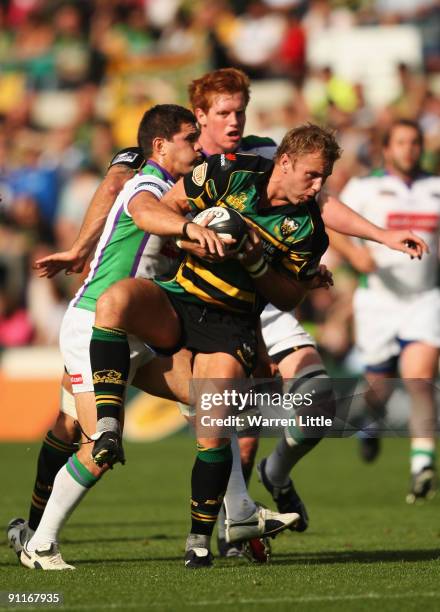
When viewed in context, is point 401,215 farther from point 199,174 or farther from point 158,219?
point 158,219

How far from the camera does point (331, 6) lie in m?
20.2

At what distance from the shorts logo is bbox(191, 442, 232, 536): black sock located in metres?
0.56

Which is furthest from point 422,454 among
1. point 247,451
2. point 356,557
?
point 356,557

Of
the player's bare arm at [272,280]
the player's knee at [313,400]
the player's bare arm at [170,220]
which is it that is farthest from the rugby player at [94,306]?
A: the player's knee at [313,400]

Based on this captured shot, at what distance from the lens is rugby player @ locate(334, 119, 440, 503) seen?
10.6 m

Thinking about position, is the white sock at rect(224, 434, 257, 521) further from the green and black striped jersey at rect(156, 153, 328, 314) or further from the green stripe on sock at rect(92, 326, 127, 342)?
the green stripe on sock at rect(92, 326, 127, 342)

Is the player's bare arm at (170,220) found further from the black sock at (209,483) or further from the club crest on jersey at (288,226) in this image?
the black sock at (209,483)

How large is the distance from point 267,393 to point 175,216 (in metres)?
1.38

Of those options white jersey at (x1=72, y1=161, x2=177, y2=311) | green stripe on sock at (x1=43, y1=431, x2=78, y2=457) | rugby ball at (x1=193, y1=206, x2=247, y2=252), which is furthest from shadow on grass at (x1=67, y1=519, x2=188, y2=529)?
rugby ball at (x1=193, y1=206, x2=247, y2=252)

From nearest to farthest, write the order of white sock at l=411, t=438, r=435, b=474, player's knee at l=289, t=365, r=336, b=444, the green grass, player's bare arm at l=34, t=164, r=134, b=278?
the green grass, player's bare arm at l=34, t=164, r=134, b=278, player's knee at l=289, t=365, r=336, b=444, white sock at l=411, t=438, r=435, b=474

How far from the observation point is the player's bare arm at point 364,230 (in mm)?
6926

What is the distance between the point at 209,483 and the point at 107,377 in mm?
716

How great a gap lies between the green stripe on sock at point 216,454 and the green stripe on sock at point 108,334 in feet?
2.26

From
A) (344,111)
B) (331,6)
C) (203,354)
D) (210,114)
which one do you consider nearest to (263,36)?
(331,6)
